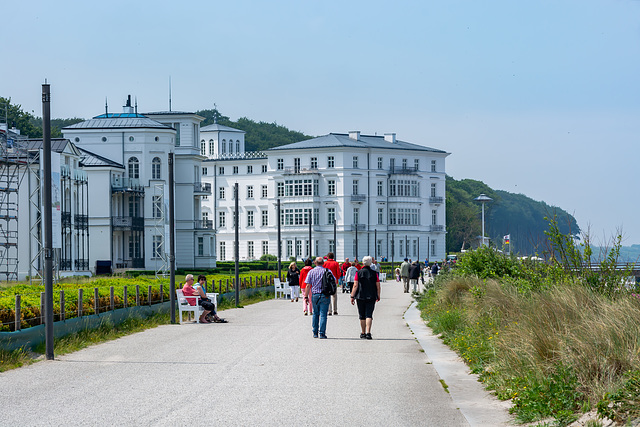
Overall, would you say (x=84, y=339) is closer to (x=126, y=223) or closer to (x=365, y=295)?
(x=365, y=295)

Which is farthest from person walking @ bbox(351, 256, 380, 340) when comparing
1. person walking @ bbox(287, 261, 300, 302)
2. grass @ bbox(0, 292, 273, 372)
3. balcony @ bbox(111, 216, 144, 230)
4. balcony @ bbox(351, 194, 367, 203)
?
balcony @ bbox(351, 194, 367, 203)

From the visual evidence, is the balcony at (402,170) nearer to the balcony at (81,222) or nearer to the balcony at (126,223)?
the balcony at (126,223)

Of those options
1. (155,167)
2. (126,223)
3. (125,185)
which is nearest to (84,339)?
(126,223)

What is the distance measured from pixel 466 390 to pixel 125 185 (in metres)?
65.4

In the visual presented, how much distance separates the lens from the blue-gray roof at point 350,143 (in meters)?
110

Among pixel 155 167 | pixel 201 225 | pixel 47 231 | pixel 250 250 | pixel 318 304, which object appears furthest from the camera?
pixel 250 250

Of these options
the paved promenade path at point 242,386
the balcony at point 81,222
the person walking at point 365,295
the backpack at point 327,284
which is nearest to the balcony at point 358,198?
the balcony at point 81,222

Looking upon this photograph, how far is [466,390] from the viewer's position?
11.0 m

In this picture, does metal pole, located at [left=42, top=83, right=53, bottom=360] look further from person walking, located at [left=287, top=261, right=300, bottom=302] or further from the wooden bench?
person walking, located at [left=287, top=261, right=300, bottom=302]

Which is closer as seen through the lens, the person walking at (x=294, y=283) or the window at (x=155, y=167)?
the person walking at (x=294, y=283)

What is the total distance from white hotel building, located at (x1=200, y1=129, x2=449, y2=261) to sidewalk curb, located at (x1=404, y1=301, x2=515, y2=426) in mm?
88614

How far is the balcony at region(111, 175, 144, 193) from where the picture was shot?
72375 millimetres

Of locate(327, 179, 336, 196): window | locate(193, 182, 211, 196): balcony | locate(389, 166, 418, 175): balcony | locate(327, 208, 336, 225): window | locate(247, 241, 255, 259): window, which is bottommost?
locate(247, 241, 255, 259): window

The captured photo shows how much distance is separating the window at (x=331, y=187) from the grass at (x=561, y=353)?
95.4 m
